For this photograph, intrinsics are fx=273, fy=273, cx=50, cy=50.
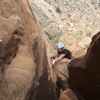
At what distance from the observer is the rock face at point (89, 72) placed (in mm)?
7339

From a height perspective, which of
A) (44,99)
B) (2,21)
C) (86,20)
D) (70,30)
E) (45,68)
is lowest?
(86,20)

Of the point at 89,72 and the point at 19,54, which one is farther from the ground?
the point at 19,54

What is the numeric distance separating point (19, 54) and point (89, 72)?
264 centimetres

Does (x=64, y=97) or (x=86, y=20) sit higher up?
(x=64, y=97)

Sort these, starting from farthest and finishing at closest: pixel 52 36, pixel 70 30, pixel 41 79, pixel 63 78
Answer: pixel 70 30 → pixel 52 36 → pixel 63 78 → pixel 41 79

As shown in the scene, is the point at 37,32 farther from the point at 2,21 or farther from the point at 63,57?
the point at 63,57

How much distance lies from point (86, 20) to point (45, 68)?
18.7m

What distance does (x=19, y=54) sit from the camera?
20.0ft

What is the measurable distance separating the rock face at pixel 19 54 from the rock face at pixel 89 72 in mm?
1248

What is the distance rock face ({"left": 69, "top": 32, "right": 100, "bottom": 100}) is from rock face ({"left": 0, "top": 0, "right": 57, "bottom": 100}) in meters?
1.25

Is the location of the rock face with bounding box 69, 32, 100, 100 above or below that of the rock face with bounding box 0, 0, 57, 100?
below

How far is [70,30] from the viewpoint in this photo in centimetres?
2147

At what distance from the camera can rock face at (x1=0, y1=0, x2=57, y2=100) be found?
542cm

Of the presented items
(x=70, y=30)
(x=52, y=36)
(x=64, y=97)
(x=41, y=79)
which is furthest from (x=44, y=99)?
(x=70, y=30)
